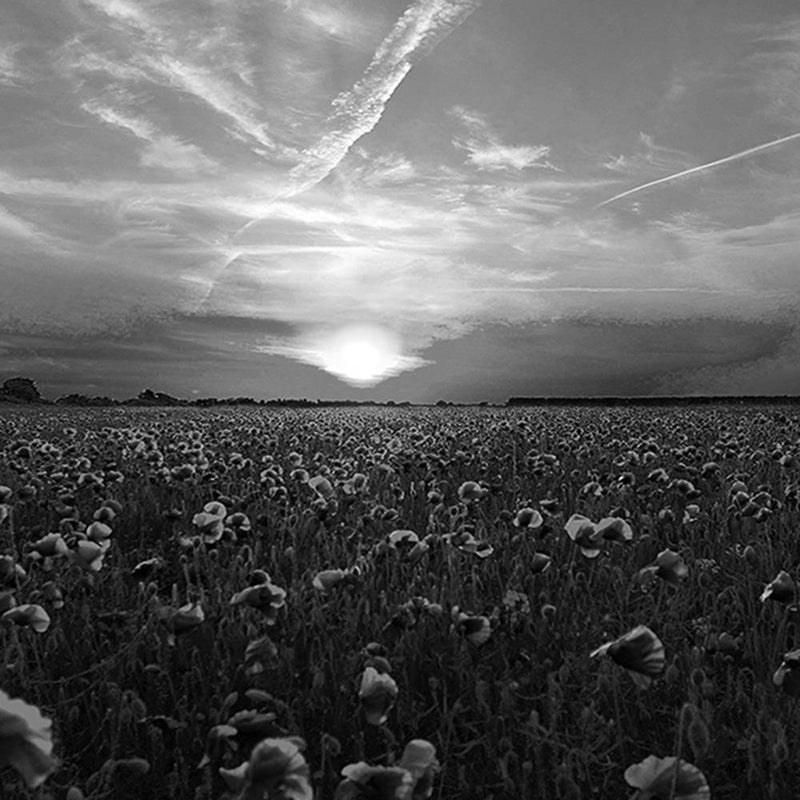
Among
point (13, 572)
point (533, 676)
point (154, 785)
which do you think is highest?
point (13, 572)

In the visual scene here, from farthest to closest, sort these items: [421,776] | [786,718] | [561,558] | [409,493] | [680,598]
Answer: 1. [409,493]
2. [561,558]
3. [680,598]
4. [786,718]
5. [421,776]

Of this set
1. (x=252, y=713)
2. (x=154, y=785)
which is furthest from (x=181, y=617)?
A: (x=252, y=713)

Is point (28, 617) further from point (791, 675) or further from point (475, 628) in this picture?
point (791, 675)

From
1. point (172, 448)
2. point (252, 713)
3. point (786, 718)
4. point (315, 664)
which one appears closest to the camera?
point (252, 713)

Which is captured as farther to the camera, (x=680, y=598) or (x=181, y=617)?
(x=680, y=598)

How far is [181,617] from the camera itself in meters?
3.29

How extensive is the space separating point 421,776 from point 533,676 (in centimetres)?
189

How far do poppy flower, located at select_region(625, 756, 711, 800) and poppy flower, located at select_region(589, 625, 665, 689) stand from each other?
0.46m

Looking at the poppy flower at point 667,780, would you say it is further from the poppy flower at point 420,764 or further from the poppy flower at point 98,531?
the poppy flower at point 98,531

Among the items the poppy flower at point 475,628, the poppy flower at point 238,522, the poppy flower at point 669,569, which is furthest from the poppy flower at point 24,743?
the poppy flower at point 238,522

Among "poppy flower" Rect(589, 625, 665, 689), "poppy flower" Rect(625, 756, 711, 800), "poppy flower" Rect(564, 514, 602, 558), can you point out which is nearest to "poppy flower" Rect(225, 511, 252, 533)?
"poppy flower" Rect(564, 514, 602, 558)

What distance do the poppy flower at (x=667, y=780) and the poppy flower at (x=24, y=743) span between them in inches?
50.9

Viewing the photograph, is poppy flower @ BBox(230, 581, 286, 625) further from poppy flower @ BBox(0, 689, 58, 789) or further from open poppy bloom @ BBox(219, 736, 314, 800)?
poppy flower @ BBox(0, 689, 58, 789)

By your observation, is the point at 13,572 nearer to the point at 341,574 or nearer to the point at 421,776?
the point at 341,574
